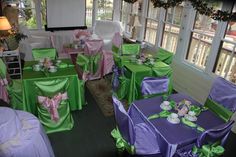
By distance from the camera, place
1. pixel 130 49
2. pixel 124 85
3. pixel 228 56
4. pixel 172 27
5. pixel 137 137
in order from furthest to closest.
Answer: pixel 172 27 < pixel 130 49 < pixel 124 85 < pixel 228 56 < pixel 137 137

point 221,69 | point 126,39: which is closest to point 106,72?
point 126,39

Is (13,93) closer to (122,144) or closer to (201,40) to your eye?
(122,144)

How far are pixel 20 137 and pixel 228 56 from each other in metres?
3.23

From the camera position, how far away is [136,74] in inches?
130

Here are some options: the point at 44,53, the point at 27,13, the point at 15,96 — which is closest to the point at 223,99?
the point at 15,96

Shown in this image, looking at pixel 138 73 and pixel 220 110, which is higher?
pixel 138 73

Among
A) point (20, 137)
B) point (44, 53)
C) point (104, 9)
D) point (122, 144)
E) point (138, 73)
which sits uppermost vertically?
point (104, 9)

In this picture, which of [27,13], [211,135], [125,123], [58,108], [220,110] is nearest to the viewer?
[211,135]

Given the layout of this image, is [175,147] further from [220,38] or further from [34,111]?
[220,38]

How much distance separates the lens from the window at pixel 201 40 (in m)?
3.70

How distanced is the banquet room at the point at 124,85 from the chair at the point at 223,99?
12 millimetres

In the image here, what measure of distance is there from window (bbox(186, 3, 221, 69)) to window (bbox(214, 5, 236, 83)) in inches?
10.5

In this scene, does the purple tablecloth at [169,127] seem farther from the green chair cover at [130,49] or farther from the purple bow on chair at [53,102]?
the green chair cover at [130,49]

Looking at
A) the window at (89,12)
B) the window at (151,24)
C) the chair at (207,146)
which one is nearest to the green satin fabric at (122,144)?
the chair at (207,146)
